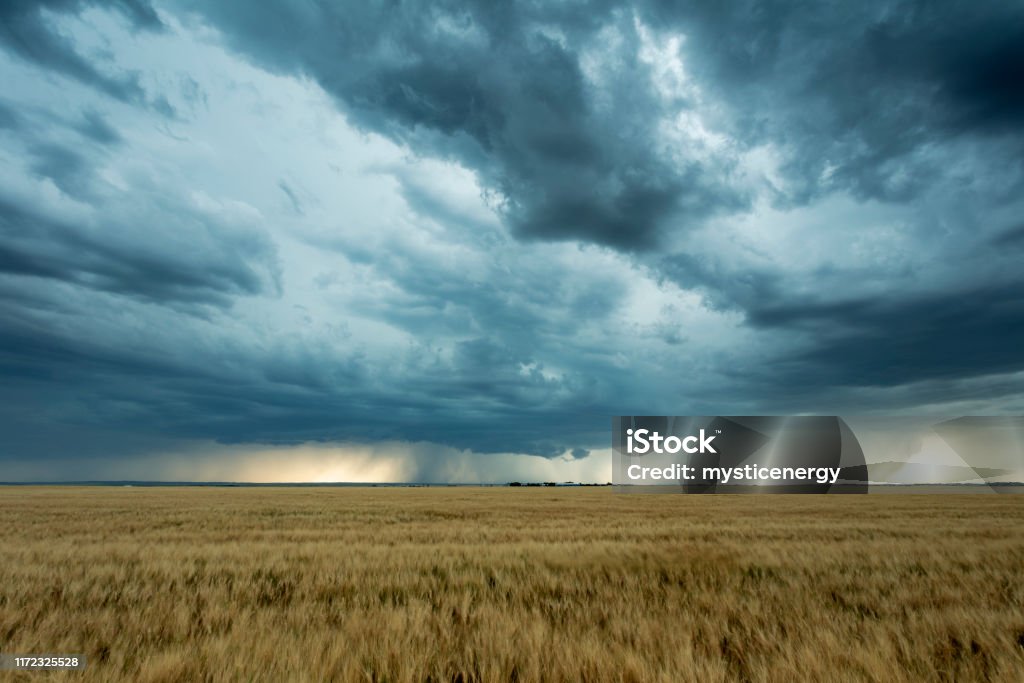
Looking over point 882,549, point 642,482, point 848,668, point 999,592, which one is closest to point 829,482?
point 642,482

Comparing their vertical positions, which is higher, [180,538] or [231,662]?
[231,662]

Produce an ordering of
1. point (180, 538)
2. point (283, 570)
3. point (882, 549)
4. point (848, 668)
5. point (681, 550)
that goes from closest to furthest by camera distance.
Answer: point (848, 668), point (283, 570), point (681, 550), point (882, 549), point (180, 538)

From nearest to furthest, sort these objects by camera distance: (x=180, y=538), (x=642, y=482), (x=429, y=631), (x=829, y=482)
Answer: (x=429, y=631) < (x=180, y=538) < (x=829, y=482) < (x=642, y=482)

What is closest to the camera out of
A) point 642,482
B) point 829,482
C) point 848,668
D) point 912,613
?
point 848,668

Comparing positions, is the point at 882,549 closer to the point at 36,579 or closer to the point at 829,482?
the point at 36,579

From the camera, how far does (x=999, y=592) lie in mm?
6551

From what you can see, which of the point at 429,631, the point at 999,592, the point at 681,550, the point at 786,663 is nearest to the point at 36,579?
the point at 429,631

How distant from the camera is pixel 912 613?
5254mm

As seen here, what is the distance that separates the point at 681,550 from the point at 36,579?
33.2ft

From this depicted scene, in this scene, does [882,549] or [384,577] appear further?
[882,549]

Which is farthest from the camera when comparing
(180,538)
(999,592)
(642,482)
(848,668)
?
(642,482)

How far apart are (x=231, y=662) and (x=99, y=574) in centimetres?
525

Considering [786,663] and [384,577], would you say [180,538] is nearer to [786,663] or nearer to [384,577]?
[384,577]

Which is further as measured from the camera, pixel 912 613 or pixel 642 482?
pixel 642 482
